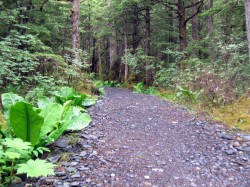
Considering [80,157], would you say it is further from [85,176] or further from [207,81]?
[207,81]

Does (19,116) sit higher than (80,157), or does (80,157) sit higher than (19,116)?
(19,116)

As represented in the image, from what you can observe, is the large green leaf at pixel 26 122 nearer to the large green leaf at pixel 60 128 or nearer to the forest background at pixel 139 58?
the large green leaf at pixel 60 128

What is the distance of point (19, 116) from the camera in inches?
126

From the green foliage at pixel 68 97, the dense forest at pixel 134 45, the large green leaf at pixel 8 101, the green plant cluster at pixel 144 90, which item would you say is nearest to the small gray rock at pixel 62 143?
the large green leaf at pixel 8 101

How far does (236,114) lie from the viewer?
533cm

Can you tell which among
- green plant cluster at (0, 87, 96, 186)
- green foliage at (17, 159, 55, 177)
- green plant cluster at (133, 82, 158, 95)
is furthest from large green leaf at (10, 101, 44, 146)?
green plant cluster at (133, 82, 158, 95)

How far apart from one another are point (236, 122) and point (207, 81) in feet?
5.25

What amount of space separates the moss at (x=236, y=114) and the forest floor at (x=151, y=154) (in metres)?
0.37

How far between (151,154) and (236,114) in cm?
270

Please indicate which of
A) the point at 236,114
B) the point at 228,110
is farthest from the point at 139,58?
the point at 236,114

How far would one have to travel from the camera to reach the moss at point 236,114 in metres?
4.98

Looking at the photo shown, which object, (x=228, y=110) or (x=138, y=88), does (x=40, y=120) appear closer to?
(x=228, y=110)

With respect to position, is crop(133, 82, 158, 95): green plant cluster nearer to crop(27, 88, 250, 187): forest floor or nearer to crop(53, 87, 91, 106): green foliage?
crop(53, 87, 91, 106): green foliage

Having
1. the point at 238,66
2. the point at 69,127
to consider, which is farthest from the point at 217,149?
the point at 238,66
